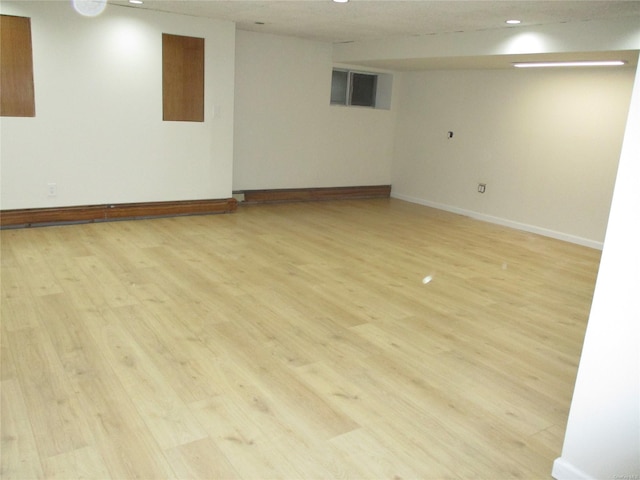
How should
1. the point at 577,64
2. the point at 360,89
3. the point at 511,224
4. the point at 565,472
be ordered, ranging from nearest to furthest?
the point at 565,472 → the point at 577,64 → the point at 511,224 → the point at 360,89

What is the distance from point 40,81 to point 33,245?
1661 millimetres

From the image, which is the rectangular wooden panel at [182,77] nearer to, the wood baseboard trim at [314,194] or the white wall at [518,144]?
the wood baseboard trim at [314,194]

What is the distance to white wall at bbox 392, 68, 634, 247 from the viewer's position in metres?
5.82

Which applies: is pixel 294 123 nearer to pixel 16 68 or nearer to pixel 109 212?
pixel 109 212

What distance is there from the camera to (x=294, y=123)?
24.2ft

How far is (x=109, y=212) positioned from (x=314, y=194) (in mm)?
3043

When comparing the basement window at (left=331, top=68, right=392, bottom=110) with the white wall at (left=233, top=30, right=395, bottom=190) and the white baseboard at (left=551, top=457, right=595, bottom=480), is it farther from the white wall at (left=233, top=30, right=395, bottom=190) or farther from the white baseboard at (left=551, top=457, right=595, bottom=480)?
the white baseboard at (left=551, top=457, right=595, bottom=480)

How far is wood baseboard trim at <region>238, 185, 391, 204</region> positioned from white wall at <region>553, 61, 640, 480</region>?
5724mm

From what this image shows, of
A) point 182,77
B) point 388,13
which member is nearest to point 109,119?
point 182,77

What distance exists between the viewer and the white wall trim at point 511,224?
238 inches

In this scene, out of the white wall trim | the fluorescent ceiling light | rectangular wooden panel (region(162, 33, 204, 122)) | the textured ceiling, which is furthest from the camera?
the white wall trim

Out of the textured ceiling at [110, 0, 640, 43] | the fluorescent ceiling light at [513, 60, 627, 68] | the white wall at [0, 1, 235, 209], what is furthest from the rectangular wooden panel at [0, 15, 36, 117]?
the fluorescent ceiling light at [513, 60, 627, 68]

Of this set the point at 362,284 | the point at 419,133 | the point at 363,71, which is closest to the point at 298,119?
the point at 363,71

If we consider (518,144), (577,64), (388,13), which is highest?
Result: (388,13)
